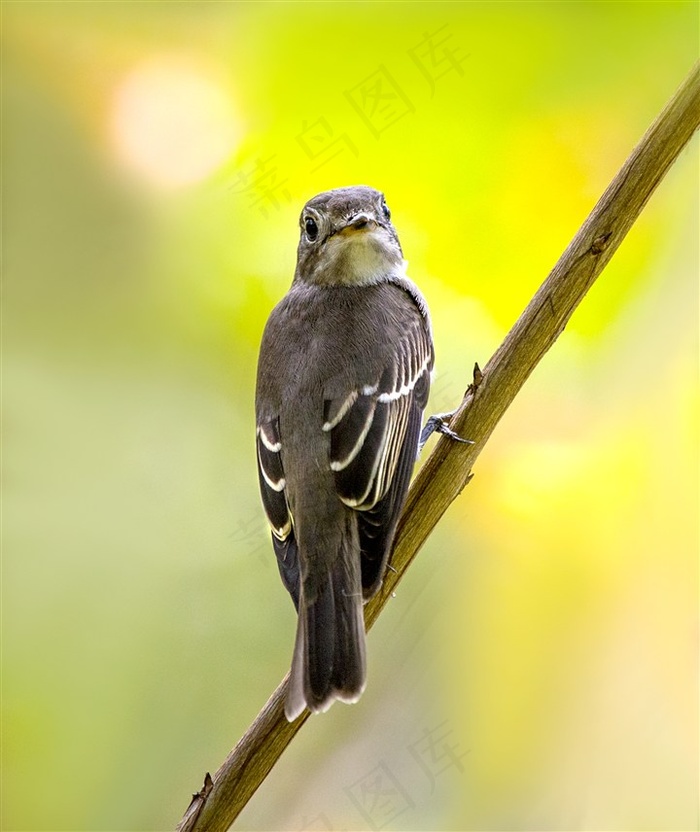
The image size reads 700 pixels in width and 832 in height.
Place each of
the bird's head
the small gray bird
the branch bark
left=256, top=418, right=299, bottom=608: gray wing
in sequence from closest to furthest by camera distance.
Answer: the branch bark, the small gray bird, left=256, top=418, right=299, bottom=608: gray wing, the bird's head

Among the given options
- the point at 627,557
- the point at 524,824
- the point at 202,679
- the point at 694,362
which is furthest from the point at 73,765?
the point at 694,362

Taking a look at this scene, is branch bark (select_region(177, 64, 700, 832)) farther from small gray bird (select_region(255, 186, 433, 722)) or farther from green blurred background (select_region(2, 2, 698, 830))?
green blurred background (select_region(2, 2, 698, 830))

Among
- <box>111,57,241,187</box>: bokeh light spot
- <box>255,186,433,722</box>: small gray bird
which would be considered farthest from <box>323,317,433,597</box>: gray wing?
<box>111,57,241,187</box>: bokeh light spot

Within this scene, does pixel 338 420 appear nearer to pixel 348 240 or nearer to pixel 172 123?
pixel 348 240

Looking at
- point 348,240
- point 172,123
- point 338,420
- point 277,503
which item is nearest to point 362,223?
point 348,240

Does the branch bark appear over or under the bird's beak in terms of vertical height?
under

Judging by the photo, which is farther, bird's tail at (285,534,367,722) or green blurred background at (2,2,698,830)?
green blurred background at (2,2,698,830)
